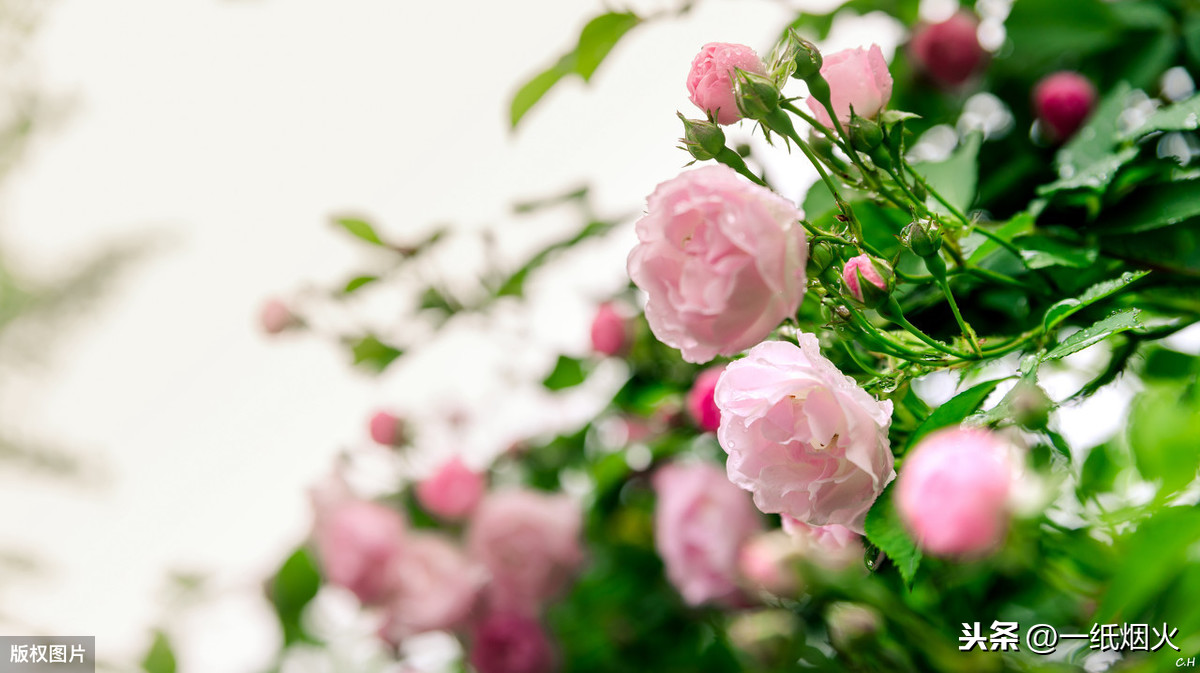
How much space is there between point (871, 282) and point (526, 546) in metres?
0.51

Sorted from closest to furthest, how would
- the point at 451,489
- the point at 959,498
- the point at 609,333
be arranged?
the point at 959,498 → the point at 609,333 → the point at 451,489

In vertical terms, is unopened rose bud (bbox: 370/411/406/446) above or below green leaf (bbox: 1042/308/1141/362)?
above

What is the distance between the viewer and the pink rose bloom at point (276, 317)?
723 millimetres

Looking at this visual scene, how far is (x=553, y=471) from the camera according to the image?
758mm

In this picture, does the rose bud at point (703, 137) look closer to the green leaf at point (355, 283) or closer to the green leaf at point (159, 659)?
the green leaf at point (355, 283)

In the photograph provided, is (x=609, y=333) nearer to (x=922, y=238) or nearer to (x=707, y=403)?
(x=707, y=403)

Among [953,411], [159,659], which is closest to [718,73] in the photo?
[953,411]

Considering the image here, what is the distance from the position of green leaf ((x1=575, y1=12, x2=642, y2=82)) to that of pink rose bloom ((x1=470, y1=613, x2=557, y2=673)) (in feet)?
1.41

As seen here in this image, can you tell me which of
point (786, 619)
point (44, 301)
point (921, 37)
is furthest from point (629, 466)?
point (44, 301)

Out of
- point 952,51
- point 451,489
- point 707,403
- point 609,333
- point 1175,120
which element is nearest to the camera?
point 1175,120

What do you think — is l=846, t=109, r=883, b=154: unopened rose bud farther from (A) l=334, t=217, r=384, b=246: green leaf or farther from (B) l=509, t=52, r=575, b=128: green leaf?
(A) l=334, t=217, r=384, b=246: green leaf

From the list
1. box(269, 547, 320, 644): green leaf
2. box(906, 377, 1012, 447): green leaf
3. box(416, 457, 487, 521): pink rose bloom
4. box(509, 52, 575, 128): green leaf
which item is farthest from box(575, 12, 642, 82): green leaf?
box(269, 547, 320, 644): green leaf

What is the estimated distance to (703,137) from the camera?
25cm

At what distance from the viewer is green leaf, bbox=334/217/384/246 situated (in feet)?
1.95
